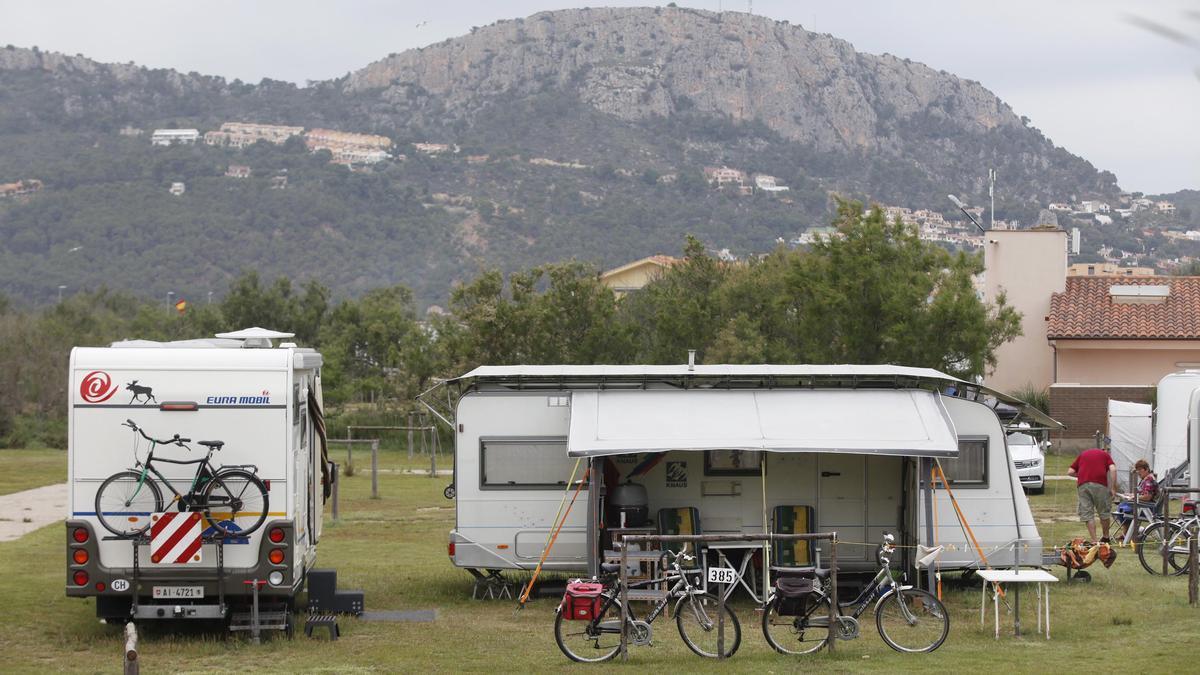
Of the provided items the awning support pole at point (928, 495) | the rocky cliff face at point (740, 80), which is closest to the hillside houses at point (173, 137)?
the rocky cliff face at point (740, 80)

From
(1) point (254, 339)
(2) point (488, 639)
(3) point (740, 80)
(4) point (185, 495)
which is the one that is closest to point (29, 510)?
(1) point (254, 339)

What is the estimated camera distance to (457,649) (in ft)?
44.6

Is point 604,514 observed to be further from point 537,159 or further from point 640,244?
point 537,159

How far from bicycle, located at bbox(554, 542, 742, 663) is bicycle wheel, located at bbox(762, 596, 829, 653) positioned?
29 cm

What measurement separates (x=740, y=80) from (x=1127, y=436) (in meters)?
155

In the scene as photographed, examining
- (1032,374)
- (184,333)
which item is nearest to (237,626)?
(1032,374)

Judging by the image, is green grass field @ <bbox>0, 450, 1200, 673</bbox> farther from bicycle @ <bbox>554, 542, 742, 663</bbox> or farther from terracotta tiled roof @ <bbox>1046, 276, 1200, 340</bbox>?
terracotta tiled roof @ <bbox>1046, 276, 1200, 340</bbox>

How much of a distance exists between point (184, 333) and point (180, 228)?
68.4 meters

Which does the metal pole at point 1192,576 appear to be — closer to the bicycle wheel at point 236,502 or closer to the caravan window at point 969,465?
the caravan window at point 969,465

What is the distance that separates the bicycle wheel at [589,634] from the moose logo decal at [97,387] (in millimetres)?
4517

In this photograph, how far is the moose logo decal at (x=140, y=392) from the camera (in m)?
13.4

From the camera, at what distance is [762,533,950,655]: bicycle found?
12836 mm

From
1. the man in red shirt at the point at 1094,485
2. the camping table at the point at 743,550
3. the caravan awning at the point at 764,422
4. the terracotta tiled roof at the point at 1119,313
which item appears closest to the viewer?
the camping table at the point at 743,550

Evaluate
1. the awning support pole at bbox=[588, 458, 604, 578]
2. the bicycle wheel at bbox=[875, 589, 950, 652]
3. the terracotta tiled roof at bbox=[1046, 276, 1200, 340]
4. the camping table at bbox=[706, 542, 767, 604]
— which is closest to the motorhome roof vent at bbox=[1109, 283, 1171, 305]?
the terracotta tiled roof at bbox=[1046, 276, 1200, 340]
